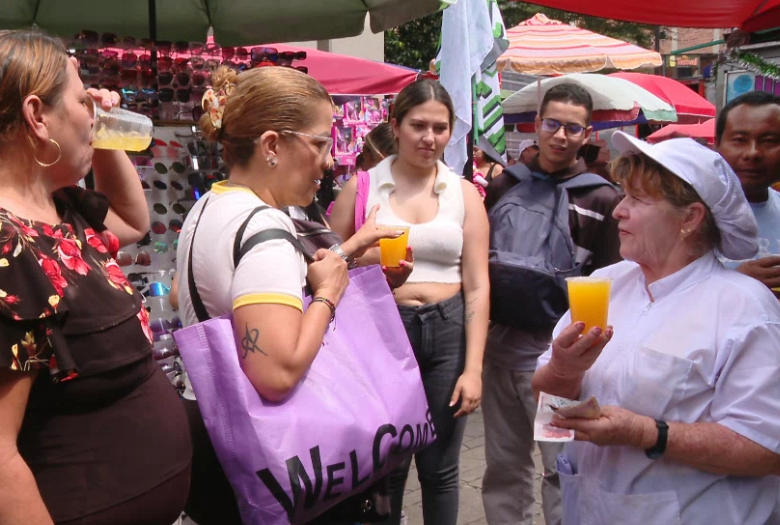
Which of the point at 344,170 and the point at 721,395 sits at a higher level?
the point at 721,395

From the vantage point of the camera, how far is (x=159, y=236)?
3.51 m

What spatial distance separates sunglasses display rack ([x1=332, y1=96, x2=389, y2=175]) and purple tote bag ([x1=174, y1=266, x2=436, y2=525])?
4094 mm

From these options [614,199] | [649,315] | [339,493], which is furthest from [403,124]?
[339,493]

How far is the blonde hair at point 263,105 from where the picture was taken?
1992 mm

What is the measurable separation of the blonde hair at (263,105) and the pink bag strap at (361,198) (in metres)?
1.19

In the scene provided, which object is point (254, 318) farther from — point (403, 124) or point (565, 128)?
point (565, 128)

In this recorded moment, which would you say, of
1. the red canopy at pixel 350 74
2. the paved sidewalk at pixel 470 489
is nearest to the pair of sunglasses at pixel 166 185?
the paved sidewalk at pixel 470 489

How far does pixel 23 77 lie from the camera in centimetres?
152

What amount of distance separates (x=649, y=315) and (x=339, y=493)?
3.18 feet

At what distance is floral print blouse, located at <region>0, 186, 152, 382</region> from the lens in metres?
1.35

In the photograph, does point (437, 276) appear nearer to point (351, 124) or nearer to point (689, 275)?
Result: point (689, 275)

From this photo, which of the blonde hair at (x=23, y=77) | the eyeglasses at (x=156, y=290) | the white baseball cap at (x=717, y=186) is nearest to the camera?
the blonde hair at (x=23, y=77)

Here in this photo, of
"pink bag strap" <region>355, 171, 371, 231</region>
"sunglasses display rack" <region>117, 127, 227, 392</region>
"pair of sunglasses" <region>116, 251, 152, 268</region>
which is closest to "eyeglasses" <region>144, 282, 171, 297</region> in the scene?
"sunglasses display rack" <region>117, 127, 227, 392</region>

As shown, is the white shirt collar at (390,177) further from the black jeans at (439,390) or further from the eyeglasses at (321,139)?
the eyeglasses at (321,139)
